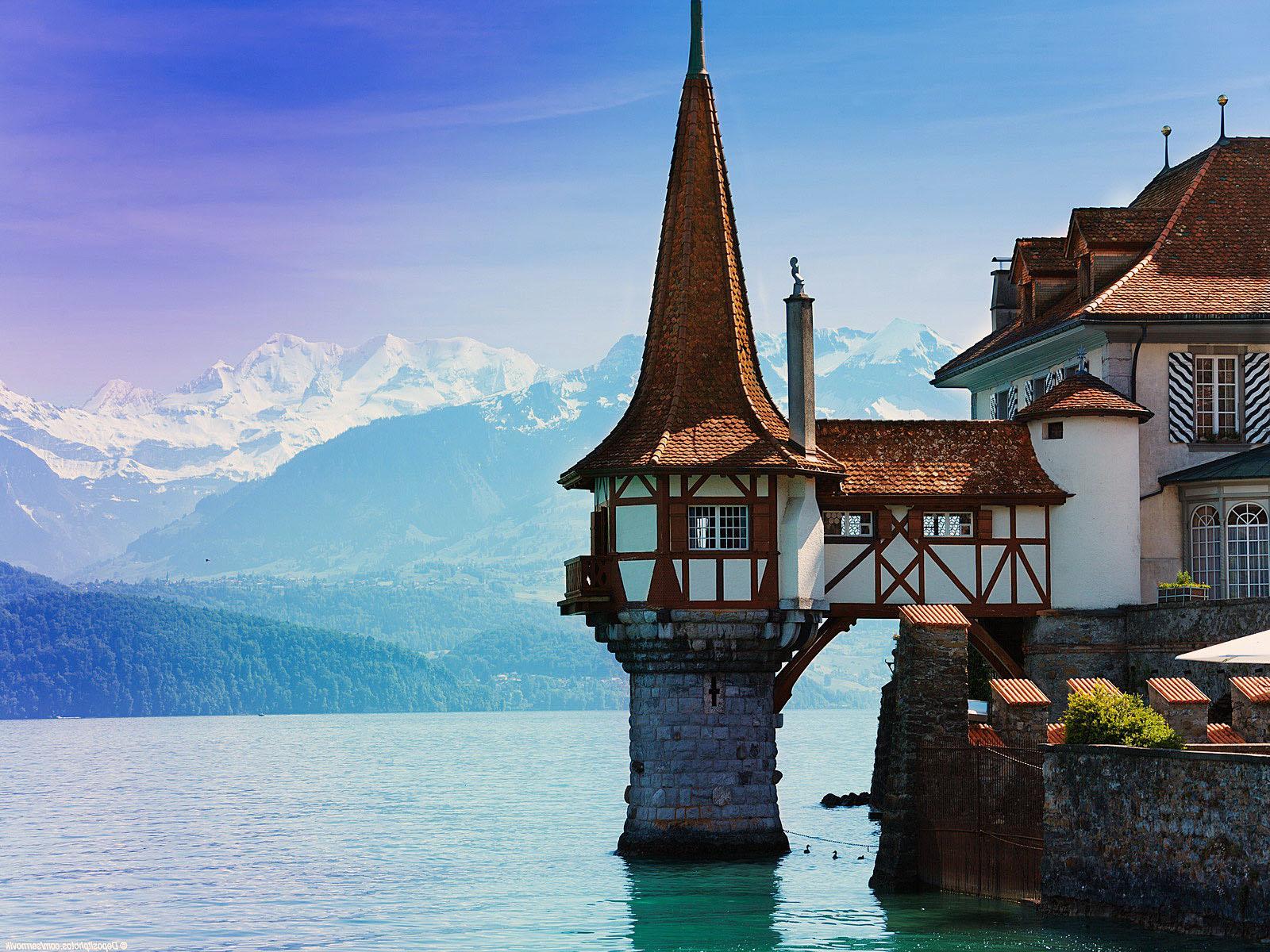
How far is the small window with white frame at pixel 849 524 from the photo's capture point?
4081cm

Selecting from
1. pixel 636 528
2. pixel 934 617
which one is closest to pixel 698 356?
pixel 636 528

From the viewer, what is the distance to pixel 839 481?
4025 centimetres

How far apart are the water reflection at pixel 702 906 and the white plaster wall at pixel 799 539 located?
526 cm

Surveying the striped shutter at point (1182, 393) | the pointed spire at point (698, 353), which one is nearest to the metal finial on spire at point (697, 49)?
the pointed spire at point (698, 353)

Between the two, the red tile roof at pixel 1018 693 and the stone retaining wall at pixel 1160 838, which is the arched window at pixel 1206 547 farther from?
the stone retaining wall at pixel 1160 838

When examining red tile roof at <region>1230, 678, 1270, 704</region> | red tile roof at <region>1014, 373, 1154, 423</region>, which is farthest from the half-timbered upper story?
red tile roof at <region>1230, 678, 1270, 704</region>

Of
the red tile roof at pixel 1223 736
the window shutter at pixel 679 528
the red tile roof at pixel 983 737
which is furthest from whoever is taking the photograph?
the window shutter at pixel 679 528

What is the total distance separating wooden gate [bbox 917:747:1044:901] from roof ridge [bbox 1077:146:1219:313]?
13231 millimetres

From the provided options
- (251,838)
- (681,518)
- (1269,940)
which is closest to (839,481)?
(681,518)

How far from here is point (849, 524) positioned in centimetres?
4088

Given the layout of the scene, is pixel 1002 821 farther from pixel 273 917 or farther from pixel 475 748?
pixel 475 748

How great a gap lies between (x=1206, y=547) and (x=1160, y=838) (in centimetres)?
1658

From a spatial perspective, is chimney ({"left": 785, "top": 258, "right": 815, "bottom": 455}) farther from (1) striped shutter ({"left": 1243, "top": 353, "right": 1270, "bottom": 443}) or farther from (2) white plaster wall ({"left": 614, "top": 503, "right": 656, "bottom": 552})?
(1) striped shutter ({"left": 1243, "top": 353, "right": 1270, "bottom": 443})

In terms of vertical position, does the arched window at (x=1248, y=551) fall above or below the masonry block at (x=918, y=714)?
above
